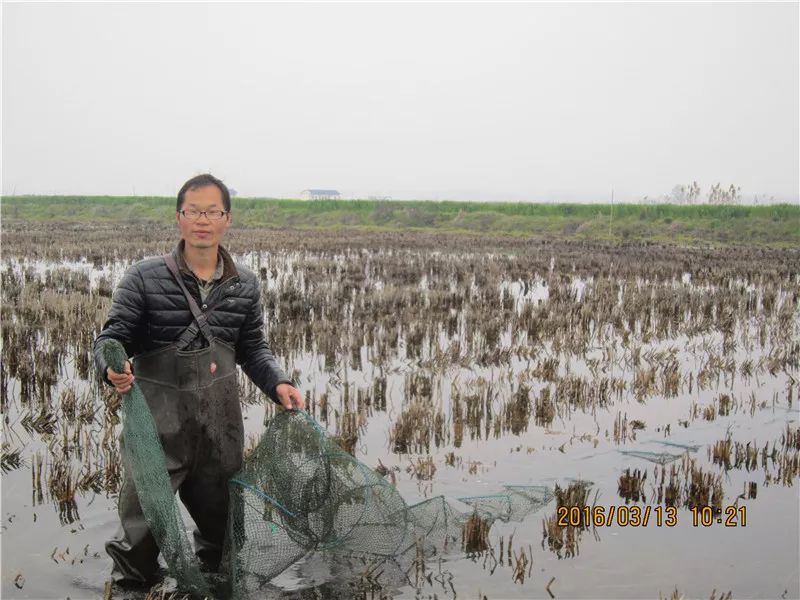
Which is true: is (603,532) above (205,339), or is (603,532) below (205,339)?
below

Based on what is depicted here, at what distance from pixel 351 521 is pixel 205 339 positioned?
103 centimetres

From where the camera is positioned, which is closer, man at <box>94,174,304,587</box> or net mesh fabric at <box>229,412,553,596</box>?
man at <box>94,174,304,587</box>

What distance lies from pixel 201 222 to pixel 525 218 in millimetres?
35581

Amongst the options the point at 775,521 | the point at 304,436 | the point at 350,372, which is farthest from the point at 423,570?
the point at 350,372

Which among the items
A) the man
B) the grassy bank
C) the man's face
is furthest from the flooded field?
the grassy bank

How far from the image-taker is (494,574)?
363 cm

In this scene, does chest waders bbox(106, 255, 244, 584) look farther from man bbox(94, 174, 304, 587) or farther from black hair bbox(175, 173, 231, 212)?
black hair bbox(175, 173, 231, 212)

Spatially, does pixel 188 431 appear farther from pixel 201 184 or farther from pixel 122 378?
pixel 201 184

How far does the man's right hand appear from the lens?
292 centimetres

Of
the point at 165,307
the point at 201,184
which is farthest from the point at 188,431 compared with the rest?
the point at 201,184

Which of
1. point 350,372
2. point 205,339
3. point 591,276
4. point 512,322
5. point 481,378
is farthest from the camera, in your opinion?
point 591,276

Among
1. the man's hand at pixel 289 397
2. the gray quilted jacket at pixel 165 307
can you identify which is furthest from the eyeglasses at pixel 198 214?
the man's hand at pixel 289 397

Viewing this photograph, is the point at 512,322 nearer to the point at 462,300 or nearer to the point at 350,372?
the point at 462,300
